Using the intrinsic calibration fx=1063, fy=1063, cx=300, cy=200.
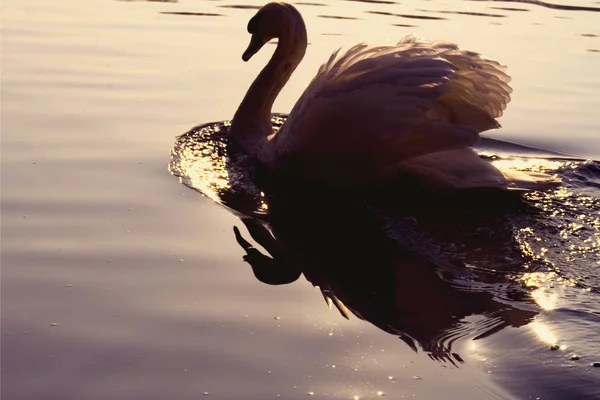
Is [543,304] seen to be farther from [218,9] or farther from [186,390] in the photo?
[218,9]

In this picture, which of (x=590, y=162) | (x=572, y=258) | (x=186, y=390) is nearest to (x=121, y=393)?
(x=186, y=390)

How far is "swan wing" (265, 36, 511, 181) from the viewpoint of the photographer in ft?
18.4

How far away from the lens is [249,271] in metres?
4.68

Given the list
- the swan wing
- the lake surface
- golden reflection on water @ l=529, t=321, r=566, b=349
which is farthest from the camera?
the swan wing

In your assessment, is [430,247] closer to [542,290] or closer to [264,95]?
[542,290]

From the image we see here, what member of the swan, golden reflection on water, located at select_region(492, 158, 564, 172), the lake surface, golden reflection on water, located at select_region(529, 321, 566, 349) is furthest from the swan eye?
golden reflection on water, located at select_region(529, 321, 566, 349)

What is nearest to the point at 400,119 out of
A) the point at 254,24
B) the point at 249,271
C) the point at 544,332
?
the point at 249,271

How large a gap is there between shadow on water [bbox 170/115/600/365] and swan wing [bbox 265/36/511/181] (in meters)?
0.24

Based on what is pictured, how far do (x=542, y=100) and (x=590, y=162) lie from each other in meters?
2.16

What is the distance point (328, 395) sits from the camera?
343cm

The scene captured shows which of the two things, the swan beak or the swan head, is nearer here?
the swan head

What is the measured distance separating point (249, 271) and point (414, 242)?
35.7 inches

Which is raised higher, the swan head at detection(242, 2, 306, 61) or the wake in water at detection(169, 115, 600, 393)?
the swan head at detection(242, 2, 306, 61)

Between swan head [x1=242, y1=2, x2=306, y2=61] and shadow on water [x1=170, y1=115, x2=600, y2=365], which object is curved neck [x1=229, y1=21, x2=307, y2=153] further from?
shadow on water [x1=170, y1=115, x2=600, y2=365]
